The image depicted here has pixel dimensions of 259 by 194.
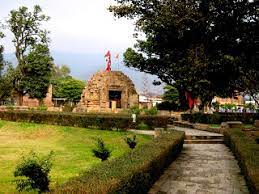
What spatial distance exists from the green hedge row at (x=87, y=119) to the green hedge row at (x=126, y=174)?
1585 centimetres

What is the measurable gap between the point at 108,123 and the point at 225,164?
15.3 metres

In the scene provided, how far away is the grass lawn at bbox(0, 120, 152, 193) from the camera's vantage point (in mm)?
15375

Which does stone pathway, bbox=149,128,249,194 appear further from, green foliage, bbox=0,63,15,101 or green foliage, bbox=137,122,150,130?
green foliage, bbox=0,63,15,101

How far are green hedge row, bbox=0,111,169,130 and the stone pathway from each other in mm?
11430

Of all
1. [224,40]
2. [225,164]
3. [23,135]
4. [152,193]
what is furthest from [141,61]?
[152,193]

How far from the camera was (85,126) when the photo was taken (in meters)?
31.5

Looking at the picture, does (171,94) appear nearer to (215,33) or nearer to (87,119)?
(87,119)

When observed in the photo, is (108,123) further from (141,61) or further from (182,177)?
(141,61)

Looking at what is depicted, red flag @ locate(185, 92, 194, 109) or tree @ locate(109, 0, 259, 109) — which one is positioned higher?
tree @ locate(109, 0, 259, 109)

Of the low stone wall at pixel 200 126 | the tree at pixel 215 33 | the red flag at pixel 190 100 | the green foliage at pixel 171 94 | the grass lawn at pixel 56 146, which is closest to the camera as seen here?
the grass lawn at pixel 56 146

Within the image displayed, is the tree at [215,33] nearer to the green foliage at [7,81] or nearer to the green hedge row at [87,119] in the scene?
the green hedge row at [87,119]

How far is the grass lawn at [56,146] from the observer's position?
50.4 feet

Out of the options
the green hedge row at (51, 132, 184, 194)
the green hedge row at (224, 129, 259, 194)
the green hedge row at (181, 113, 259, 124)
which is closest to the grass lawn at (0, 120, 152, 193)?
the green hedge row at (51, 132, 184, 194)

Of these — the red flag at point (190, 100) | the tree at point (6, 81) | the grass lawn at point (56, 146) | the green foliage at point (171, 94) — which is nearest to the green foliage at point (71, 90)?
the green foliage at point (171, 94)
